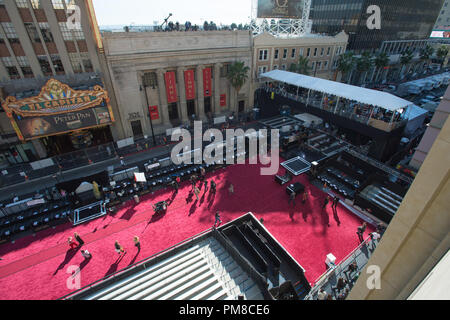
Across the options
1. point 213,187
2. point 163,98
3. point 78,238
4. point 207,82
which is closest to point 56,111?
point 163,98

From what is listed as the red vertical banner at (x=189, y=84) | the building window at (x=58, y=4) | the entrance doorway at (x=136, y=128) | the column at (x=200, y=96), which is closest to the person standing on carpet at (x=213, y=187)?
the entrance doorway at (x=136, y=128)

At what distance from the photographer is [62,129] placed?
2684 cm

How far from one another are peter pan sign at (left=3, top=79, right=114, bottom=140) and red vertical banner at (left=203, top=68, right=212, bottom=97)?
16.1m

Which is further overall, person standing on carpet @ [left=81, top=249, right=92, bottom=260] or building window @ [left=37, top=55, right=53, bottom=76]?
building window @ [left=37, top=55, right=53, bottom=76]

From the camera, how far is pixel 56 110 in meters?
25.7

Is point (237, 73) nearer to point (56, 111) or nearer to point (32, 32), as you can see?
point (56, 111)

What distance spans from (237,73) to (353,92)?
18.1 m

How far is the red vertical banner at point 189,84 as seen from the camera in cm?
3553

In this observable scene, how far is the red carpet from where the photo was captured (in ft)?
53.0

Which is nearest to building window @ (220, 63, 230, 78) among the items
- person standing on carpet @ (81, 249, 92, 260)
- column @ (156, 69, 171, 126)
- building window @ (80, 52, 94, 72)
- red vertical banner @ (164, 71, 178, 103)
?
red vertical banner @ (164, 71, 178, 103)

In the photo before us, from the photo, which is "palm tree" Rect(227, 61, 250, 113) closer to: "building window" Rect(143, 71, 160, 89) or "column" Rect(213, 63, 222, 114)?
"column" Rect(213, 63, 222, 114)

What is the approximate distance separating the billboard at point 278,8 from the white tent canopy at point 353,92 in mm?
13581

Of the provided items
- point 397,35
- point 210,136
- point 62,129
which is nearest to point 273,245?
point 210,136
